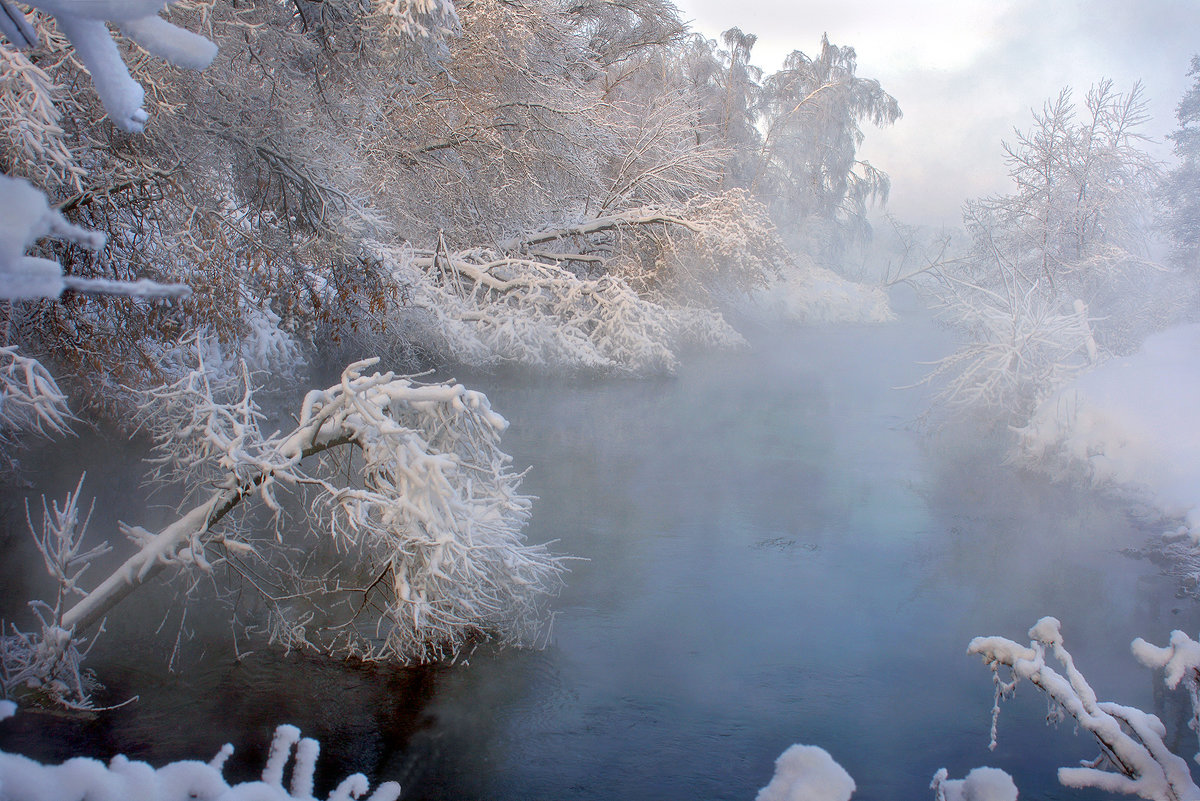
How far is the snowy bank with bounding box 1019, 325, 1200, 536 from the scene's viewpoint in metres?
9.35

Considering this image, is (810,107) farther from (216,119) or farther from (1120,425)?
(216,119)

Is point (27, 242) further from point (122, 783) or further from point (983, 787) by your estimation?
point (983, 787)

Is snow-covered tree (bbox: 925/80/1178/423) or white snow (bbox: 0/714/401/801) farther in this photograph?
snow-covered tree (bbox: 925/80/1178/423)

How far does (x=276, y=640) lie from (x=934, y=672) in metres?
5.48

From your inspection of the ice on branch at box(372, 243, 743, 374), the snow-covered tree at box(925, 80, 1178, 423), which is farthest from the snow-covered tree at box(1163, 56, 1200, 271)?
the ice on branch at box(372, 243, 743, 374)

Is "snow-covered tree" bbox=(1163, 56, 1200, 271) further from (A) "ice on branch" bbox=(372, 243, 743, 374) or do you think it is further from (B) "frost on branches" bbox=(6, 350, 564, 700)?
(B) "frost on branches" bbox=(6, 350, 564, 700)

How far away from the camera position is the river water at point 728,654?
17.1ft

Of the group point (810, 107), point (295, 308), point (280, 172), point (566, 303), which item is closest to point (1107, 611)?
point (295, 308)

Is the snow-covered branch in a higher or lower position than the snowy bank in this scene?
higher

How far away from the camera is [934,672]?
255 inches

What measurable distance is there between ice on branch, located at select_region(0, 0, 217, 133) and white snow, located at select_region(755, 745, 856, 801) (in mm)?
1428

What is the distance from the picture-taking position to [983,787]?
176cm

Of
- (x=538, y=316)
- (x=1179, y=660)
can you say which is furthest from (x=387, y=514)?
(x=538, y=316)

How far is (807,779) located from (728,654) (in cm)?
542
